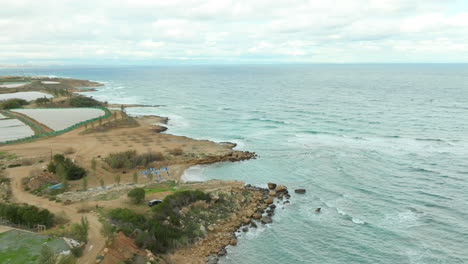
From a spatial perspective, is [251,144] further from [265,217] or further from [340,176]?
[265,217]

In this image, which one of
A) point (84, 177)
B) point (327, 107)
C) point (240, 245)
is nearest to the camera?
point (240, 245)

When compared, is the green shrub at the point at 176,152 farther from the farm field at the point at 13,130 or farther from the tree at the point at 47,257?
the tree at the point at 47,257

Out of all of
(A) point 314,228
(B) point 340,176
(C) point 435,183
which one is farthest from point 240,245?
(C) point 435,183

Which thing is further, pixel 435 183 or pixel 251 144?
pixel 251 144

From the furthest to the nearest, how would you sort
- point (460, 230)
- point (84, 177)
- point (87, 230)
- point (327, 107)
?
1. point (327, 107)
2. point (84, 177)
3. point (460, 230)
4. point (87, 230)

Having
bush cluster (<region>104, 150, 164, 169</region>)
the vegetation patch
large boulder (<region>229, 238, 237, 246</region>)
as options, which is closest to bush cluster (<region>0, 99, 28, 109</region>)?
bush cluster (<region>104, 150, 164, 169</region>)

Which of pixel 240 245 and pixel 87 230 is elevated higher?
pixel 87 230

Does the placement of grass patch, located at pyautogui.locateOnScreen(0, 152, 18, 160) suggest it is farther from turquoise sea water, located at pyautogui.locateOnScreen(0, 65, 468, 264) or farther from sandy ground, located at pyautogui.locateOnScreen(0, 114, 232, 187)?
turquoise sea water, located at pyautogui.locateOnScreen(0, 65, 468, 264)
